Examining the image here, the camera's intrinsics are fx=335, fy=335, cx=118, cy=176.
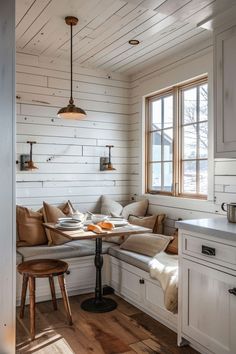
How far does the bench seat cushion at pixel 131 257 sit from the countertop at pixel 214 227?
75 cm

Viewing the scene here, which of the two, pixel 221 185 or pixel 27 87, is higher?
pixel 27 87

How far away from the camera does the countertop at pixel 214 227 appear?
6.41ft

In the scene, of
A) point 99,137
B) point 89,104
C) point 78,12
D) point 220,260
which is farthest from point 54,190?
point 220,260

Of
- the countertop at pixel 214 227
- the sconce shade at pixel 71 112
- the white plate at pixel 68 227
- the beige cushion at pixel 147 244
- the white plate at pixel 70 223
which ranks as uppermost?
the sconce shade at pixel 71 112

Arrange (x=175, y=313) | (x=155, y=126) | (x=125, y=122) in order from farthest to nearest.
Result: (x=125, y=122), (x=155, y=126), (x=175, y=313)

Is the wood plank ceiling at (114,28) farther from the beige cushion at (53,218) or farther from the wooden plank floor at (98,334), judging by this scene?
A: the wooden plank floor at (98,334)

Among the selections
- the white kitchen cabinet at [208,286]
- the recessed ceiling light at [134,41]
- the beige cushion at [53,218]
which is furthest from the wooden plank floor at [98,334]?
the recessed ceiling light at [134,41]

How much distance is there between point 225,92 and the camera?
2.39 meters

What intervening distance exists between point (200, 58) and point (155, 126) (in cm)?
104

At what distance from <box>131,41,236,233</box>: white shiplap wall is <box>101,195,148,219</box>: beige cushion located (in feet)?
0.35

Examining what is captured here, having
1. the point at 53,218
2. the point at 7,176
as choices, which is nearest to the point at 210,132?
the point at 53,218

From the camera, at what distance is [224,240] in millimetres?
1983

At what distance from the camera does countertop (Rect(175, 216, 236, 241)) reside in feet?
6.41

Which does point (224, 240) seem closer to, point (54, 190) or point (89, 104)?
point (54, 190)
